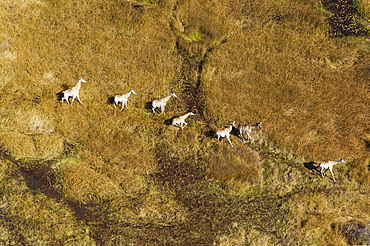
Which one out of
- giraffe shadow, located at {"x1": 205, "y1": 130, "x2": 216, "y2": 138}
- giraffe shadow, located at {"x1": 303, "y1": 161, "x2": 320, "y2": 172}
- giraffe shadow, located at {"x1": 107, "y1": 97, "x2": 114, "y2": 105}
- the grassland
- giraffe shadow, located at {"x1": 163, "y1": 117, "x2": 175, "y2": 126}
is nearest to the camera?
the grassland

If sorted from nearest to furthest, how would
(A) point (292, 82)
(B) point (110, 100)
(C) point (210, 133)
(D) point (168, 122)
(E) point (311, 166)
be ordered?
(E) point (311, 166), (C) point (210, 133), (D) point (168, 122), (B) point (110, 100), (A) point (292, 82)

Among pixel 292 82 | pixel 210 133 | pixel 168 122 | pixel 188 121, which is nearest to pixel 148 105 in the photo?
pixel 168 122

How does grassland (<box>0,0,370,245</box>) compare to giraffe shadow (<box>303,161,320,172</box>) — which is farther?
giraffe shadow (<box>303,161,320,172</box>)

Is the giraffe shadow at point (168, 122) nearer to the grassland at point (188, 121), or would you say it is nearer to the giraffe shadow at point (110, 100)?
the grassland at point (188, 121)

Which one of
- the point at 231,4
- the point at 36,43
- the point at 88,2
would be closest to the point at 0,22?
the point at 36,43

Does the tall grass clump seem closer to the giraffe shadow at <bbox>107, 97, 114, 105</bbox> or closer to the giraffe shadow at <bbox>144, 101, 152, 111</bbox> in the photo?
the giraffe shadow at <bbox>144, 101, 152, 111</bbox>

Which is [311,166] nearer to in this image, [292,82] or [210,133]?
[292,82]

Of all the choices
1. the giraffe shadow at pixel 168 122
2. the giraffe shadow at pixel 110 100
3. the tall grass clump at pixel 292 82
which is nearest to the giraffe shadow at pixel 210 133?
the tall grass clump at pixel 292 82

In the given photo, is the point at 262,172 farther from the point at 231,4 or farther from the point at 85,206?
the point at 231,4

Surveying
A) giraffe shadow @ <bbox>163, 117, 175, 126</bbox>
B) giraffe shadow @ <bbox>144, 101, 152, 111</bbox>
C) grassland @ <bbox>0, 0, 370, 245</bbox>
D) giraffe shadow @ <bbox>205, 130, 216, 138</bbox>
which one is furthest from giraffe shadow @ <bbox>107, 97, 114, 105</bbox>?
giraffe shadow @ <bbox>205, 130, 216, 138</bbox>
